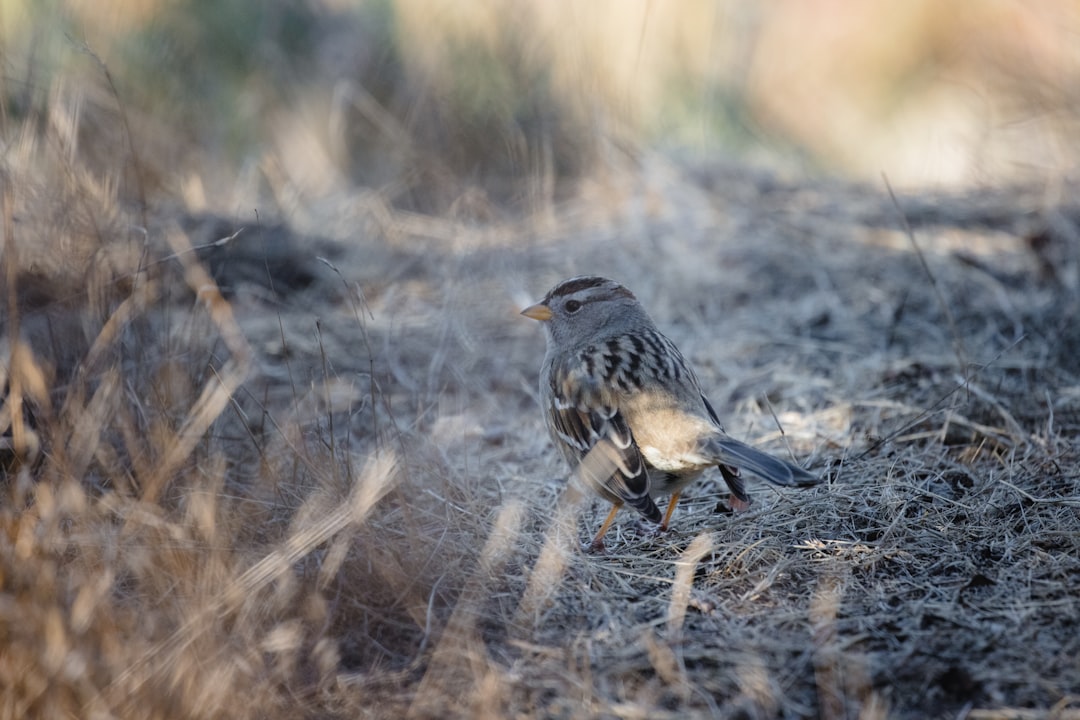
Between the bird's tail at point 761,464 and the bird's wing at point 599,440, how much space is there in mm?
334

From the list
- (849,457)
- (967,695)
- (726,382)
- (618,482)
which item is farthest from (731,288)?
(967,695)

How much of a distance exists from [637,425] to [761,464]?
76 centimetres

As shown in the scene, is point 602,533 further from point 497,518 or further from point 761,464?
point 761,464

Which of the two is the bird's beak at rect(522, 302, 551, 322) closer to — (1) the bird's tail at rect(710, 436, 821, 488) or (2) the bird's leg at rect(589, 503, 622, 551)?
(2) the bird's leg at rect(589, 503, 622, 551)

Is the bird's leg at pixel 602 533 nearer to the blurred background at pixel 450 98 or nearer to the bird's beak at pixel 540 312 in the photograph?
the bird's beak at pixel 540 312

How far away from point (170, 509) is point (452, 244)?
4486mm

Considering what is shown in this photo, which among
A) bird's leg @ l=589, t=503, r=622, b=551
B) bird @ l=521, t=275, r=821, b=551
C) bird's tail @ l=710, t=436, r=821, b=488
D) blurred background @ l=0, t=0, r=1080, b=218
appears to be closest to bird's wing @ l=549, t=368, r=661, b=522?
bird @ l=521, t=275, r=821, b=551

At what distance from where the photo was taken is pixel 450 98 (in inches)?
389

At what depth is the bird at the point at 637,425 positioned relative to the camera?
4164 millimetres

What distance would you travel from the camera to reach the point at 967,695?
9.59ft

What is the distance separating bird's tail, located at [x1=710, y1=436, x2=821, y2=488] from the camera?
3.72m

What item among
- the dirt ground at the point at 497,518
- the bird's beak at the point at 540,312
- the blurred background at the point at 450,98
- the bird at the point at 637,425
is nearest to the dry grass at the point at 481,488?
the dirt ground at the point at 497,518

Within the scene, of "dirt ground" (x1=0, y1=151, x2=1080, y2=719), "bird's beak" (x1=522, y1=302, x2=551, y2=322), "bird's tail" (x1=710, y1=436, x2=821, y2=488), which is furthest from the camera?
"bird's beak" (x1=522, y1=302, x2=551, y2=322)

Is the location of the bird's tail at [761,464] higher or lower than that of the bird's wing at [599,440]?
higher
